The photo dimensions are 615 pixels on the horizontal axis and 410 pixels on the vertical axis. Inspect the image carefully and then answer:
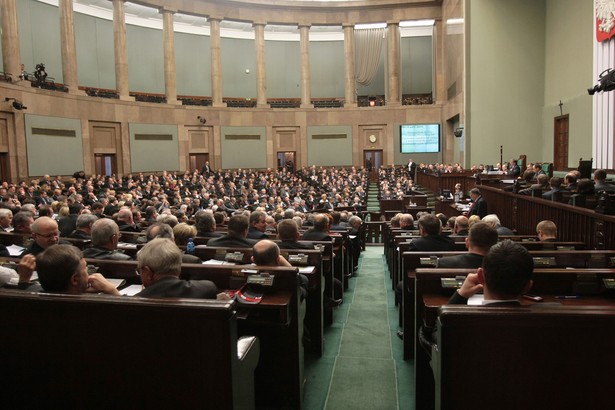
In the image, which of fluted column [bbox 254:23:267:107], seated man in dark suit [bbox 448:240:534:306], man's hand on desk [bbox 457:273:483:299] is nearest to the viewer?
seated man in dark suit [bbox 448:240:534:306]

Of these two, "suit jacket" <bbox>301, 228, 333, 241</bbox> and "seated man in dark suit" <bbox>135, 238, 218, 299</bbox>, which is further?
"suit jacket" <bbox>301, 228, 333, 241</bbox>

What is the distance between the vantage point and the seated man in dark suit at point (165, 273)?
2.51 m

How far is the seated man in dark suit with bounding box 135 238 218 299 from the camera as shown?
2.51 m

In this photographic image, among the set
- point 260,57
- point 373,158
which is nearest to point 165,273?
point 260,57

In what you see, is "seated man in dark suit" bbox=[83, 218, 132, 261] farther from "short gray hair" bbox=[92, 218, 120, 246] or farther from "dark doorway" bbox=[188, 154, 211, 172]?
"dark doorway" bbox=[188, 154, 211, 172]

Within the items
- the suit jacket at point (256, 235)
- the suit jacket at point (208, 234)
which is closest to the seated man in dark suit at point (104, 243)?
the suit jacket at point (208, 234)

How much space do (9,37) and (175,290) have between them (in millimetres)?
18575

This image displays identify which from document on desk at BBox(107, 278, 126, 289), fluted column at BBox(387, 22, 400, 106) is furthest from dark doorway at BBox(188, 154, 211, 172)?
document on desk at BBox(107, 278, 126, 289)

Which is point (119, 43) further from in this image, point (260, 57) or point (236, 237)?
point (236, 237)

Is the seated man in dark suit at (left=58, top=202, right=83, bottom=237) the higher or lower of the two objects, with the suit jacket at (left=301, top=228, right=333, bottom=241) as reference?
higher

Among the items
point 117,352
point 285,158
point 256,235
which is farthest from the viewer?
point 285,158

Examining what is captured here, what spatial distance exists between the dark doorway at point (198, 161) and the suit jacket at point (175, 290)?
24.6 meters

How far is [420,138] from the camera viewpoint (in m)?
27.8

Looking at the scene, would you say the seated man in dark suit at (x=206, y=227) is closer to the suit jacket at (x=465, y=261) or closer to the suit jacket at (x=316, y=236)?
the suit jacket at (x=316, y=236)
